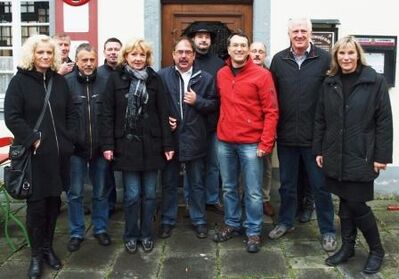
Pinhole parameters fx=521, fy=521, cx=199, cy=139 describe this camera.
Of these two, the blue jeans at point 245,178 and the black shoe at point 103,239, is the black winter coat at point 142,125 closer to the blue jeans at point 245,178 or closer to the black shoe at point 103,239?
the blue jeans at point 245,178

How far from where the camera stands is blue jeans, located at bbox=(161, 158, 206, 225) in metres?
4.79

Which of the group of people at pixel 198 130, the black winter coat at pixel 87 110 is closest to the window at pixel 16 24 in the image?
the group of people at pixel 198 130

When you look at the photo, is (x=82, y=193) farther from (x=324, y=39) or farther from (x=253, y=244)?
(x=324, y=39)

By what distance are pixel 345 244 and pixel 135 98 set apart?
208 centimetres

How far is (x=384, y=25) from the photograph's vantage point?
5945mm

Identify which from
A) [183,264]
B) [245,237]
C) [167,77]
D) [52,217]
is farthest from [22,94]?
[245,237]

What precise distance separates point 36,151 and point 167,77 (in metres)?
1.39

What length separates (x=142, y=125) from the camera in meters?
4.31

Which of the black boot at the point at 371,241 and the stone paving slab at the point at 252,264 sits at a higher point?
the black boot at the point at 371,241

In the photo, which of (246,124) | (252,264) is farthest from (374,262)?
(246,124)

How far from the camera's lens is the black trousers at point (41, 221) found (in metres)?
3.99

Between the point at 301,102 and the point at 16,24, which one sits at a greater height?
the point at 16,24

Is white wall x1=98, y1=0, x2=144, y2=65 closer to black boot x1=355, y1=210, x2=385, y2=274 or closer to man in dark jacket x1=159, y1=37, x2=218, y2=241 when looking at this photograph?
man in dark jacket x1=159, y1=37, x2=218, y2=241

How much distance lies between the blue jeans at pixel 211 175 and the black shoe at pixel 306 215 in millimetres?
916
